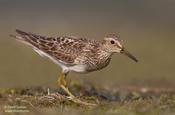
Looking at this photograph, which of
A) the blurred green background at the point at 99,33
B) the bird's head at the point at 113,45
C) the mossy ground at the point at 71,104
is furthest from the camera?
the blurred green background at the point at 99,33

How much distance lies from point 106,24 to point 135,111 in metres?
19.4

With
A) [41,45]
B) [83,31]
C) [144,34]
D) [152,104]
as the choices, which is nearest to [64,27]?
[83,31]

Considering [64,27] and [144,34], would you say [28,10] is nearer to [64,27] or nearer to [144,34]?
[64,27]

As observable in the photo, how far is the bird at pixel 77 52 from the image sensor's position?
15250 mm

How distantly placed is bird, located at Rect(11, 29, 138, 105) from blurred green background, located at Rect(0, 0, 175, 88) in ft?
14.3

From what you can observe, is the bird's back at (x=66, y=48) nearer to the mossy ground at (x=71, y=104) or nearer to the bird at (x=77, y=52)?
the bird at (x=77, y=52)

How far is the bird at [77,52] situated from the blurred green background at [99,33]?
4.35m

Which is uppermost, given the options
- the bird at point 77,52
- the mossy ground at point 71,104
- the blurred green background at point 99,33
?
the blurred green background at point 99,33

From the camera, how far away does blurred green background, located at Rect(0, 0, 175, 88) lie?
22.4 metres

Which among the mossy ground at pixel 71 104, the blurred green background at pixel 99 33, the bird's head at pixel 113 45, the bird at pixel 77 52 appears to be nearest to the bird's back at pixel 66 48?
the bird at pixel 77 52

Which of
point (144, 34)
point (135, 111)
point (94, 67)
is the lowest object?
point (135, 111)

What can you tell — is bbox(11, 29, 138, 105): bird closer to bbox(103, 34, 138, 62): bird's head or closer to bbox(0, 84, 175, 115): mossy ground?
bbox(103, 34, 138, 62): bird's head

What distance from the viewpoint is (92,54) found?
15336mm

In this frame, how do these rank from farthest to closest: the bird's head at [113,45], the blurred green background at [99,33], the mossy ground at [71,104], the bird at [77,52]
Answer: the blurred green background at [99,33]
the bird's head at [113,45]
the bird at [77,52]
the mossy ground at [71,104]
